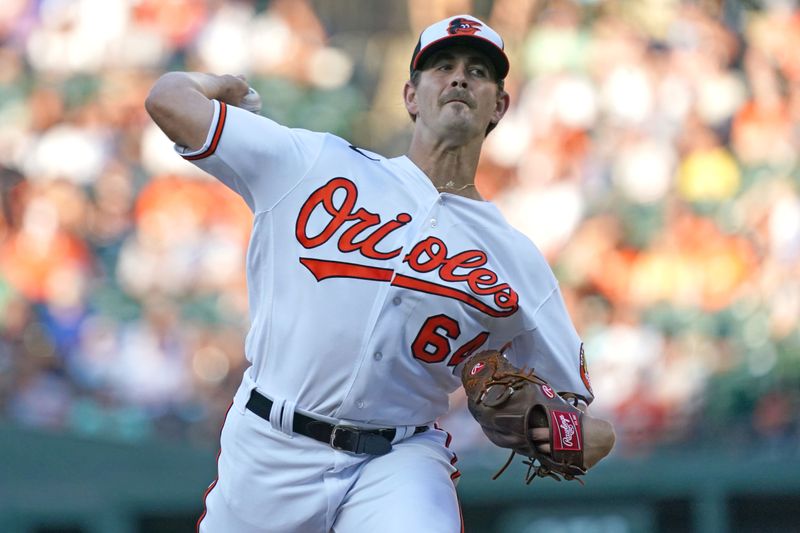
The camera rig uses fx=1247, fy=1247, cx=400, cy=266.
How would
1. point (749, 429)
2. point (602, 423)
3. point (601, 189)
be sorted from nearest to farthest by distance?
1. point (602, 423)
2. point (749, 429)
3. point (601, 189)

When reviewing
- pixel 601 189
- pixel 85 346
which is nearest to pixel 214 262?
pixel 85 346

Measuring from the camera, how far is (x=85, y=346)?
8070 millimetres

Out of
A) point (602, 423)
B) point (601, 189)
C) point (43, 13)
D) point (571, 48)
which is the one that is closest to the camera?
point (602, 423)

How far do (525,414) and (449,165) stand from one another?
0.72 meters

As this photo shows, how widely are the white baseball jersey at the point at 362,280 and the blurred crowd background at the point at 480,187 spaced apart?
4265 mm

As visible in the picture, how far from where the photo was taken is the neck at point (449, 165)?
3254mm

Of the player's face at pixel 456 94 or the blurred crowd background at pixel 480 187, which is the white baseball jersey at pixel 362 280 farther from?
the blurred crowd background at pixel 480 187

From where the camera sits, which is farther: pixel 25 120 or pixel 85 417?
pixel 25 120

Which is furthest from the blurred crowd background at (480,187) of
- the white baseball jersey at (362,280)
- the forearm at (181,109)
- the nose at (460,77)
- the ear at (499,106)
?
the forearm at (181,109)

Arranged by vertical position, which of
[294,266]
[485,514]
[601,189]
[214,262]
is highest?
[601,189]

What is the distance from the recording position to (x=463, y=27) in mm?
3232

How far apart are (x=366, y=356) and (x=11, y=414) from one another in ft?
17.2

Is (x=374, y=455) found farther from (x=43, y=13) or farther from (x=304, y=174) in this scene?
(x=43, y=13)

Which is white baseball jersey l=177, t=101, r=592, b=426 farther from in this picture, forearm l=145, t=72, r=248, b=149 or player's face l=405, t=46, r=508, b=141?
player's face l=405, t=46, r=508, b=141
